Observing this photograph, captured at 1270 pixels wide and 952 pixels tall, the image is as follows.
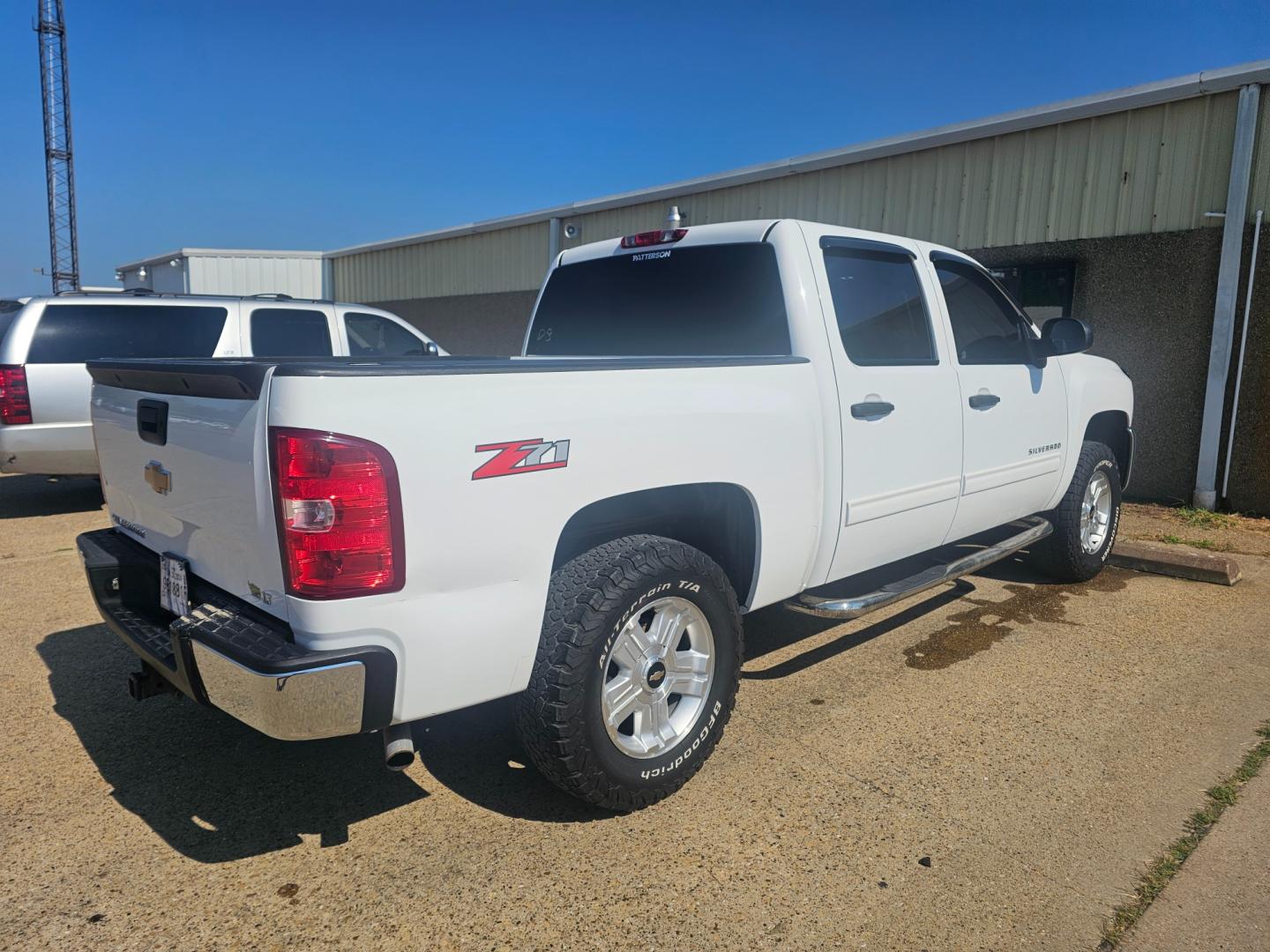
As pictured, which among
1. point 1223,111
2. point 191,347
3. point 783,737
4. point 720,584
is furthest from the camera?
point 191,347

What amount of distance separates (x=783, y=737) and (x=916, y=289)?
2.22 metres

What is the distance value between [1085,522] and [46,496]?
9.41m

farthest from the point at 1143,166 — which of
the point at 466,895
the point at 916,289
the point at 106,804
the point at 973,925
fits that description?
the point at 106,804

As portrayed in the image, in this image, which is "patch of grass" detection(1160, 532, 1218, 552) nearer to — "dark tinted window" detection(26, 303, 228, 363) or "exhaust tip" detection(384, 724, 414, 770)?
"exhaust tip" detection(384, 724, 414, 770)

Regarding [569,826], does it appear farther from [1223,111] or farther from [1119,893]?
[1223,111]

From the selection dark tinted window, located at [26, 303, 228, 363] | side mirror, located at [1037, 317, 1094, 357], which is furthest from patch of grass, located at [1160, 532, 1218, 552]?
dark tinted window, located at [26, 303, 228, 363]

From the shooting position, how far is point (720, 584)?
10.3ft

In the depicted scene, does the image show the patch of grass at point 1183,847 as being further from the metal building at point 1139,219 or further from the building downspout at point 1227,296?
the metal building at point 1139,219

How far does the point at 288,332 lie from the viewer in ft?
28.1

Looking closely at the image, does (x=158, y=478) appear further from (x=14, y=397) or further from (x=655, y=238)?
(x=14, y=397)

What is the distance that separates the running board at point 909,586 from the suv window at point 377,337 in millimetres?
5977

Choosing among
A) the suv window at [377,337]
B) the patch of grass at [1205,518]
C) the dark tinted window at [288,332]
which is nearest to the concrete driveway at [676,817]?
the patch of grass at [1205,518]

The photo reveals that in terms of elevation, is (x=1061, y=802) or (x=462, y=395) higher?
(x=462, y=395)

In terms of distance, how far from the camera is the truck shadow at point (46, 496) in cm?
819
